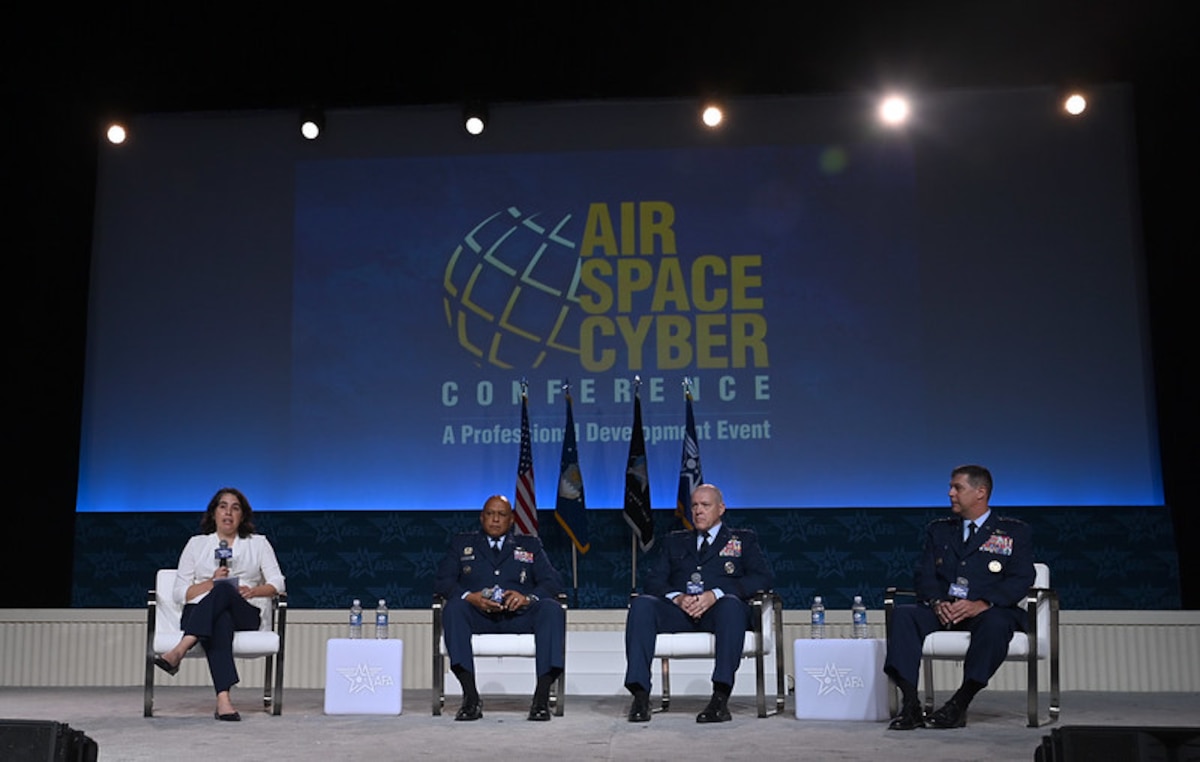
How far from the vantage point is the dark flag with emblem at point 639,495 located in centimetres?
680

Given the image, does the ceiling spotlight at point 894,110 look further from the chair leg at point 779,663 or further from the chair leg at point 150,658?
the chair leg at point 150,658

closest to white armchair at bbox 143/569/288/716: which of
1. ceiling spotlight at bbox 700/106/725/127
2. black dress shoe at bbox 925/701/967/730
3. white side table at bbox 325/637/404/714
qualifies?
white side table at bbox 325/637/404/714

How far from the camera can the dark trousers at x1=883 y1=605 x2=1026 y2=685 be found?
479cm

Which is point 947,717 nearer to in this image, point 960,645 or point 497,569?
point 960,645

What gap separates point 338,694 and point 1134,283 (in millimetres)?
4495

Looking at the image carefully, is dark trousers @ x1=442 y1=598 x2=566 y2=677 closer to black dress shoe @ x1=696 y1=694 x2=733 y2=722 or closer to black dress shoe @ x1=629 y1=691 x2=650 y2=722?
black dress shoe @ x1=629 y1=691 x2=650 y2=722

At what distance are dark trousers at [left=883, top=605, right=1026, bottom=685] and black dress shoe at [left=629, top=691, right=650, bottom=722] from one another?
2.93ft

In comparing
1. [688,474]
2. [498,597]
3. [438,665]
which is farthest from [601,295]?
[438,665]

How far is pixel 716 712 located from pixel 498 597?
109 cm

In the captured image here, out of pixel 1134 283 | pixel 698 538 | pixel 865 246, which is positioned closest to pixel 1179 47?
pixel 1134 283

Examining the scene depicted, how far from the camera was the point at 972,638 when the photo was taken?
487 centimetres

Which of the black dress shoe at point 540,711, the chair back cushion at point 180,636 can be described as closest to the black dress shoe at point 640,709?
the black dress shoe at point 540,711

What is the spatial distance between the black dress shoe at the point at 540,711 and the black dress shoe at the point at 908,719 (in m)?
1.26

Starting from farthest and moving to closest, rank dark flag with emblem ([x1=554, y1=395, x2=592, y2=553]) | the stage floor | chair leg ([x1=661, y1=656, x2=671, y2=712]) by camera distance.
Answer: dark flag with emblem ([x1=554, y1=395, x2=592, y2=553]) < chair leg ([x1=661, y1=656, x2=671, y2=712]) < the stage floor
